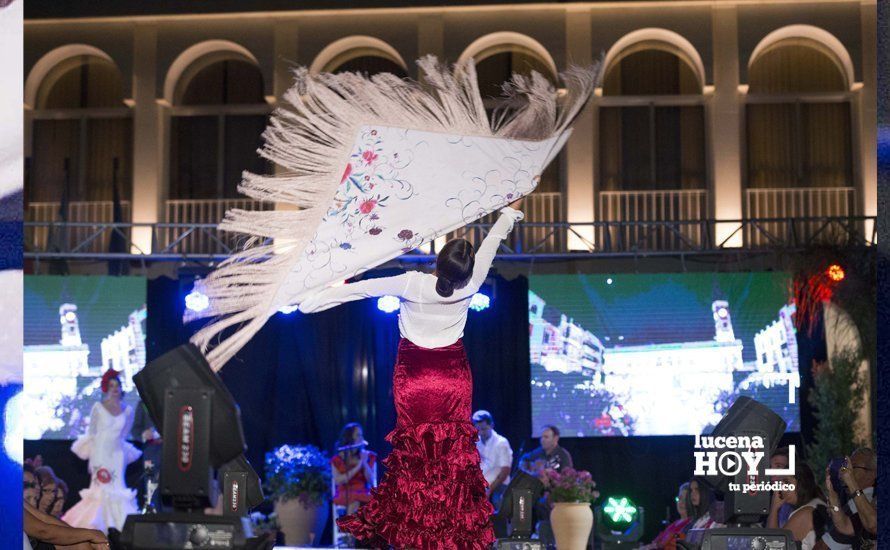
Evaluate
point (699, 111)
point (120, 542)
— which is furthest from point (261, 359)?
point (120, 542)

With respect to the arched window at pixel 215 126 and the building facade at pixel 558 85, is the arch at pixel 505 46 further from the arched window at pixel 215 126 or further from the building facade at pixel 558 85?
the arched window at pixel 215 126

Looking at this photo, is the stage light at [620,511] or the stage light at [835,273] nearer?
the stage light at [620,511]

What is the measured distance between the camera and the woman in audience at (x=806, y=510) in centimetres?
439

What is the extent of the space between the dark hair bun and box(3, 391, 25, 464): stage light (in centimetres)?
182

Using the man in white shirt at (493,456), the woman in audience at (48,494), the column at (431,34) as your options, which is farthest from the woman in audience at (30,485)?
the column at (431,34)

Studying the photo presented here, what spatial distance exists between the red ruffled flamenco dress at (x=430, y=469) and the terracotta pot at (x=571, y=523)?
8.44ft

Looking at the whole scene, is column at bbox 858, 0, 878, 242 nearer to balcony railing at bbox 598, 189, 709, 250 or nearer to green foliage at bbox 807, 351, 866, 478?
balcony railing at bbox 598, 189, 709, 250

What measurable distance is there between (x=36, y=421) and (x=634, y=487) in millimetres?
5113

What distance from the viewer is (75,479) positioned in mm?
9906

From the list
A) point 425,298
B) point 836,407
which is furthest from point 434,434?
point 836,407

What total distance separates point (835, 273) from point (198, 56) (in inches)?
278

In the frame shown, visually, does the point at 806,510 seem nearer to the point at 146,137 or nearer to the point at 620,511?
the point at 620,511

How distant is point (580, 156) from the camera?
1155 cm

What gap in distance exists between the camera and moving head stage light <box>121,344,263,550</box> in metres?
2.44
